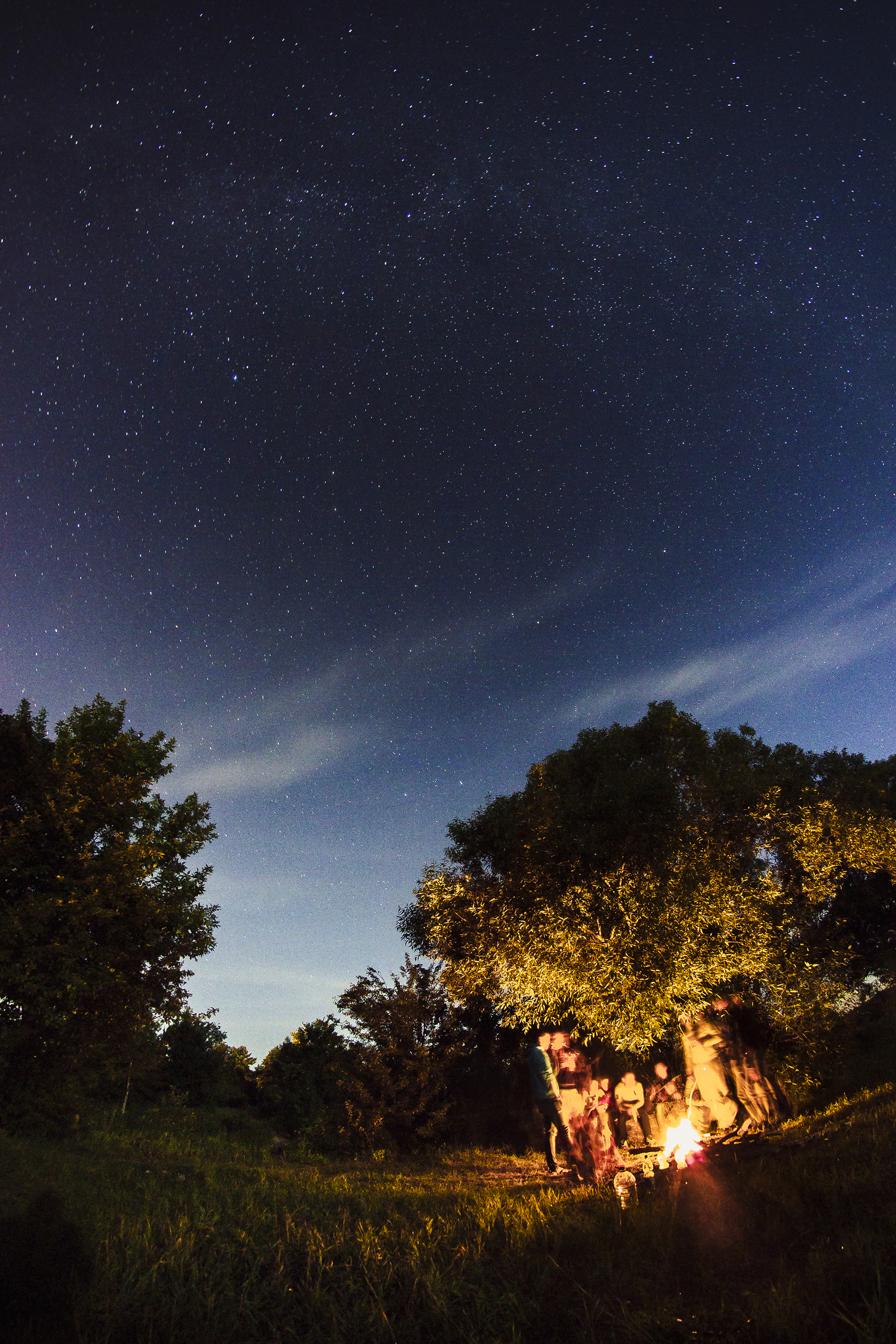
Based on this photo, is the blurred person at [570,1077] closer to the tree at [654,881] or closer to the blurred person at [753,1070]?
the tree at [654,881]

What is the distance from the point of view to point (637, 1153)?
9.97 metres

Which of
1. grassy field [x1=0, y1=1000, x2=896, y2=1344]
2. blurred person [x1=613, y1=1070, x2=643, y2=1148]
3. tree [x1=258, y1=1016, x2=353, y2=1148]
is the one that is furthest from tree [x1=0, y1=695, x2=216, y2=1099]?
blurred person [x1=613, y1=1070, x2=643, y2=1148]

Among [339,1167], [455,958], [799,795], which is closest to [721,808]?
[799,795]

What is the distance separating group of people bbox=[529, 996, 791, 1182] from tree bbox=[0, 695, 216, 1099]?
38.2 feet

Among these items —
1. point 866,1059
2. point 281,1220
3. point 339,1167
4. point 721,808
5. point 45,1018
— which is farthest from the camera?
point 866,1059

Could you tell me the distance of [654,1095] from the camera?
1964 centimetres

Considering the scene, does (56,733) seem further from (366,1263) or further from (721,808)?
(721,808)

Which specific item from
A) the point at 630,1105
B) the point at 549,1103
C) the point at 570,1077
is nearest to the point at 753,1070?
the point at 630,1105

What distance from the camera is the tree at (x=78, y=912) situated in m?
16.2

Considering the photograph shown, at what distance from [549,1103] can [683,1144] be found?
32.3 ft

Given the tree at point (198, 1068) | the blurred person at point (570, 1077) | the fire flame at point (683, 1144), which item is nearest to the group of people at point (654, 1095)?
the blurred person at point (570, 1077)

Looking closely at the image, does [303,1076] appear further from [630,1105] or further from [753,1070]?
[753,1070]

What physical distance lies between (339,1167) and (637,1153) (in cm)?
1201

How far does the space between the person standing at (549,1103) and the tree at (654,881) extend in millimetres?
1196
